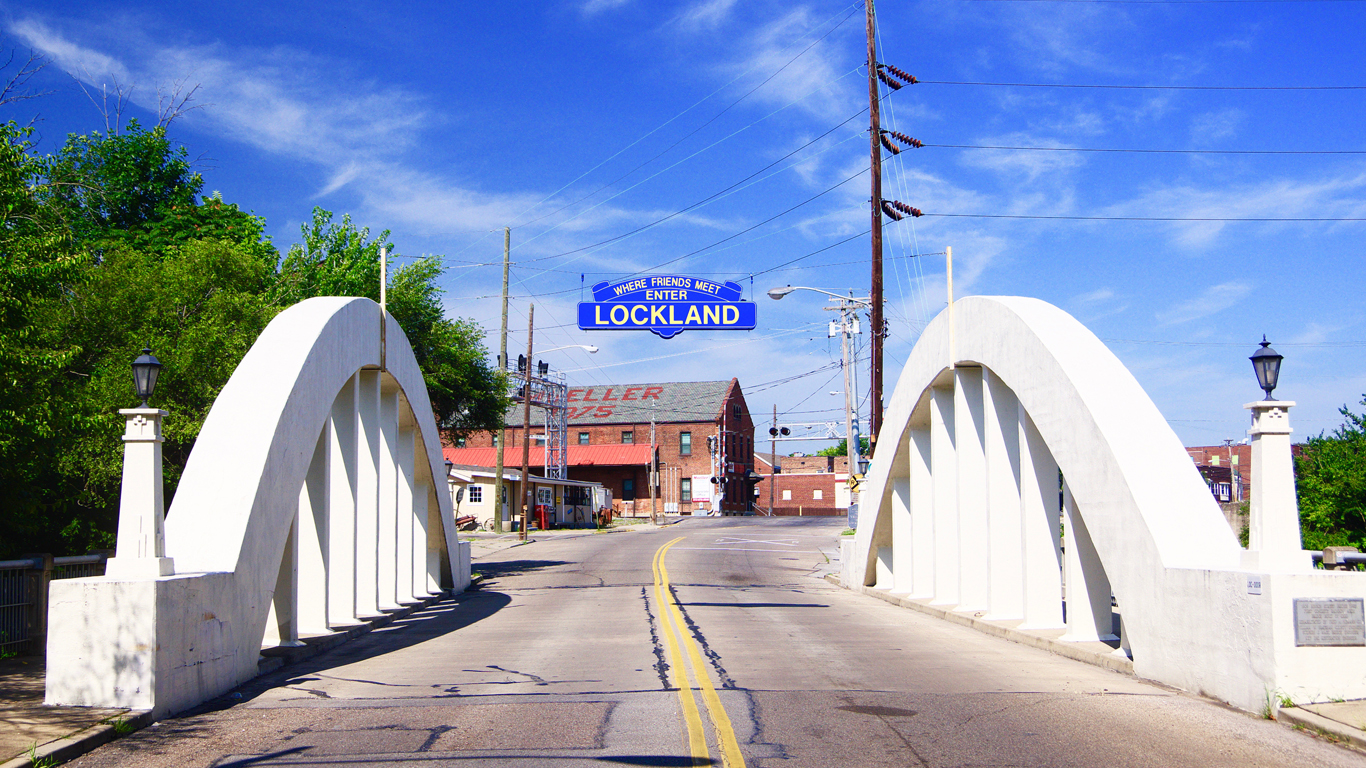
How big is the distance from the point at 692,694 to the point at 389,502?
35.6ft

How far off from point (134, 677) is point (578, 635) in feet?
22.7

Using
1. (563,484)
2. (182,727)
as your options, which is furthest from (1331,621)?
(563,484)

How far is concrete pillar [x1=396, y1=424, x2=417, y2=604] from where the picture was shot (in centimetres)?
1916

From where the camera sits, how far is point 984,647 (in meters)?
12.4

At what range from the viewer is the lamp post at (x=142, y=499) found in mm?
8234

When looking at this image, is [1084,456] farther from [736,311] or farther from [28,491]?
[28,491]

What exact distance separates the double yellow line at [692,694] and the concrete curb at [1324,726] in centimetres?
403

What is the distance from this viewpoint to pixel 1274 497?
801 centimetres

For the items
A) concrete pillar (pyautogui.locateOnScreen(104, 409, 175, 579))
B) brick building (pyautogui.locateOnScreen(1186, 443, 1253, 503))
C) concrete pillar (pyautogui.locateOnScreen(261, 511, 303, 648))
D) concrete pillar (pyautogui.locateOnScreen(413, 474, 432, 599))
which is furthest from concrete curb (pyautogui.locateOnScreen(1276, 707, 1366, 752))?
brick building (pyautogui.locateOnScreen(1186, 443, 1253, 503))

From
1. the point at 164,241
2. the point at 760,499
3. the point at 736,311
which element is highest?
the point at 164,241

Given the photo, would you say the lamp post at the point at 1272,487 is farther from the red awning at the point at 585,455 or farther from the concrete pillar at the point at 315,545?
the red awning at the point at 585,455

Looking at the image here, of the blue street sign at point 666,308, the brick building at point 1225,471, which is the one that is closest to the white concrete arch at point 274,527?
the blue street sign at point 666,308

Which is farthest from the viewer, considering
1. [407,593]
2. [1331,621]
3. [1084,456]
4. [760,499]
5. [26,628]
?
[760,499]

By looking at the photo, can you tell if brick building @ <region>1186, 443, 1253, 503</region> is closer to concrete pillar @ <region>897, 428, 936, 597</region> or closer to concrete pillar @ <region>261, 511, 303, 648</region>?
concrete pillar @ <region>897, 428, 936, 597</region>
